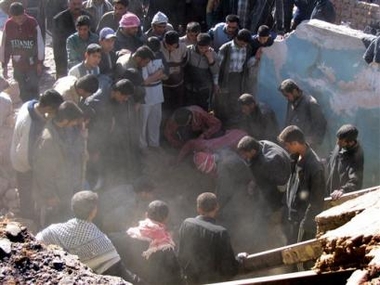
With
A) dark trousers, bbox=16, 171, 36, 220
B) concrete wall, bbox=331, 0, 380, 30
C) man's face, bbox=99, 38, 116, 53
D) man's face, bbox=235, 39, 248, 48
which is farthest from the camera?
concrete wall, bbox=331, 0, 380, 30

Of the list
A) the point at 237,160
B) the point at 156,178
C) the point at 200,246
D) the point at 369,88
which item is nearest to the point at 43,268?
the point at 200,246

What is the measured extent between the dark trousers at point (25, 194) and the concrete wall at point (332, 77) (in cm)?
360

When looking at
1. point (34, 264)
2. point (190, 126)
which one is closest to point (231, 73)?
point (190, 126)

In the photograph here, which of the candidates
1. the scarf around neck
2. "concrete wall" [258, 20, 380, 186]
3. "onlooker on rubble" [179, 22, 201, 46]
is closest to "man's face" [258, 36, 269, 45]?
"concrete wall" [258, 20, 380, 186]

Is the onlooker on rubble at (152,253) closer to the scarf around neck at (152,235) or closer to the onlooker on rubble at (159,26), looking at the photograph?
the scarf around neck at (152,235)

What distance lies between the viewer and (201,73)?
884 cm

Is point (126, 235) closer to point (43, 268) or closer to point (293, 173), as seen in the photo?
point (293, 173)

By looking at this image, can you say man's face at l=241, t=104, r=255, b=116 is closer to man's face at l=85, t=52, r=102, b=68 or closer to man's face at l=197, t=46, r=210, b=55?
man's face at l=197, t=46, r=210, b=55

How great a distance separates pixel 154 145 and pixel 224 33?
7.27 ft

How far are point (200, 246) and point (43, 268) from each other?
3325mm

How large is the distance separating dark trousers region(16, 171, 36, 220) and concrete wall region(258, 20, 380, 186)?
3601 millimetres

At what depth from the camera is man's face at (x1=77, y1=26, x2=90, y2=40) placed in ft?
26.7

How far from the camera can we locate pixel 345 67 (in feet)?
27.1

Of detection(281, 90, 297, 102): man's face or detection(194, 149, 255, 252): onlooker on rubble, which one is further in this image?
detection(281, 90, 297, 102): man's face
